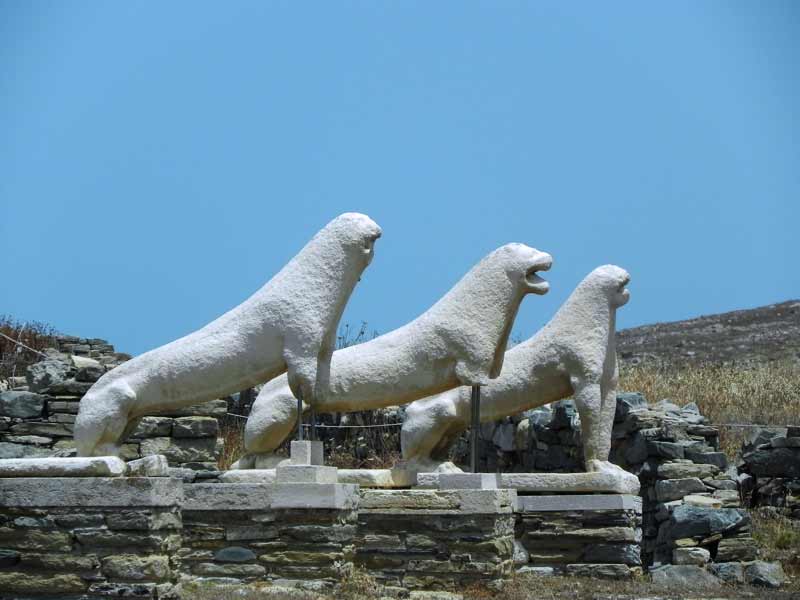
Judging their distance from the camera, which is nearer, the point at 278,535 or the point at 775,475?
the point at 278,535

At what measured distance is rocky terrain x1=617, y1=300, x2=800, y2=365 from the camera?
31.6 m

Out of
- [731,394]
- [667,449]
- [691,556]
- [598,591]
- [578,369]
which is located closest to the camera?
[598,591]

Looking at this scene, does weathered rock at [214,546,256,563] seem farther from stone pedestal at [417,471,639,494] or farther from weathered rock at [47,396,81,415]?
weathered rock at [47,396,81,415]

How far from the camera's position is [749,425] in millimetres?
18047

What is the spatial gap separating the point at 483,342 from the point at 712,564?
3.93m

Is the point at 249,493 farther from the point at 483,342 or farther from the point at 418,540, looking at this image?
the point at 483,342

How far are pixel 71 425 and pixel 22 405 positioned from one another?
0.50 m

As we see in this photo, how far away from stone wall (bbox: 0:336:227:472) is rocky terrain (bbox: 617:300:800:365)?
1841 cm

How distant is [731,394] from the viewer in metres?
20.6

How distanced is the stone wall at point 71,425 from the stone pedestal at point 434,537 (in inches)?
120

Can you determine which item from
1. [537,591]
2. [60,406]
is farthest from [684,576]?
[60,406]

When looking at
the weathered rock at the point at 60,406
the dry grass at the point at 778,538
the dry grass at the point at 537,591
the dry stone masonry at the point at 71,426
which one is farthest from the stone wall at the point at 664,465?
the weathered rock at the point at 60,406

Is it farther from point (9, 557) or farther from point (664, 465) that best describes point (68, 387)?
point (664, 465)

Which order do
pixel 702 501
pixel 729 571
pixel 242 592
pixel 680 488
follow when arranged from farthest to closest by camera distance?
pixel 680 488, pixel 702 501, pixel 729 571, pixel 242 592
